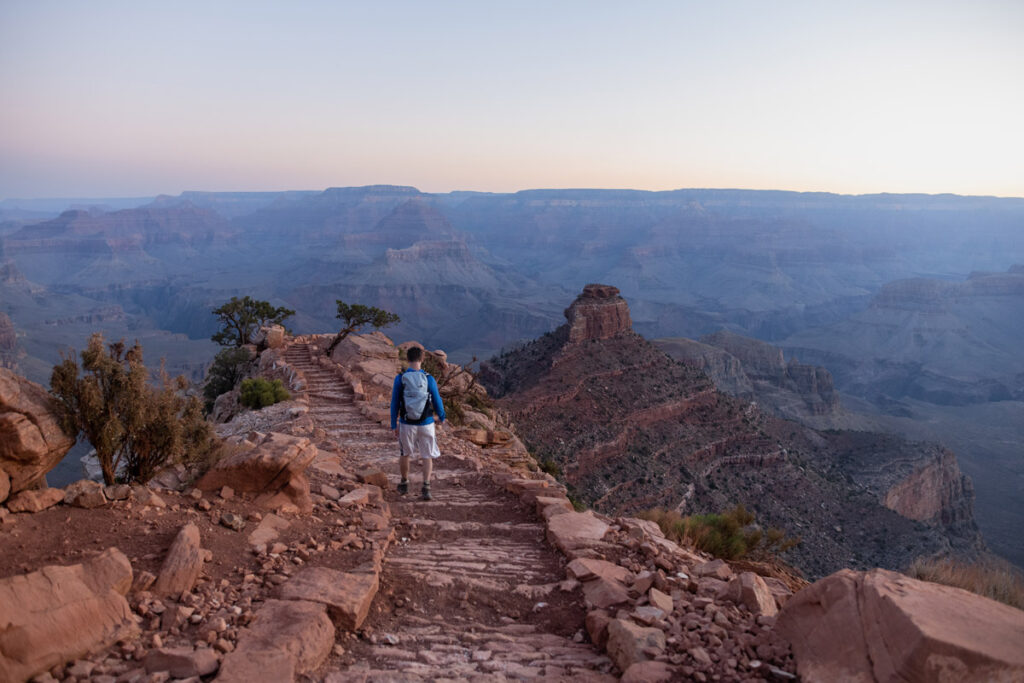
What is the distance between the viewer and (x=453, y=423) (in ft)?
52.8

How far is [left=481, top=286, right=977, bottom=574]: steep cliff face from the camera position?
30344 mm

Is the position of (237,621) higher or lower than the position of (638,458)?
higher

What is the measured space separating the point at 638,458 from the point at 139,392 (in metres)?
30.0

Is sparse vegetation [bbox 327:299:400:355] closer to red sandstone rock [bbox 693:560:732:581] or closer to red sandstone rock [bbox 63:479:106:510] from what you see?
red sandstone rock [bbox 63:479:106:510]

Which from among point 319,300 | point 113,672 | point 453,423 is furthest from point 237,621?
point 319,300

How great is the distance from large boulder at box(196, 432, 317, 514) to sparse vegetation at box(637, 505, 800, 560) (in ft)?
15.8

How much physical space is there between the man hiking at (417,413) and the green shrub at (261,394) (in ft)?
28.6

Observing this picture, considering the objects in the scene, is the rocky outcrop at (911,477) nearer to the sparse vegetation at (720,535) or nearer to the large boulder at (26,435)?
the sparse vegetation at (720,535)

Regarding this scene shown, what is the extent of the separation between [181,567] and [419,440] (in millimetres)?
4095

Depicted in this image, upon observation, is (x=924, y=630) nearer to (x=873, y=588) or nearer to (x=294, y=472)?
(x=873, y=588)

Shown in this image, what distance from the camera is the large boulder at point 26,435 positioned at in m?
5.28

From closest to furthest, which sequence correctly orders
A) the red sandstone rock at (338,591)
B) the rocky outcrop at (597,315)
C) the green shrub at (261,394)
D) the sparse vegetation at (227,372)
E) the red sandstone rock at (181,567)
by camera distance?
the red sandstone rock at (181,567) < the red sandstone rock at (338,591) < the green shrub at (261,394) < the sparse vegetation at (227,372) < the rocky outcrop at (597,315)

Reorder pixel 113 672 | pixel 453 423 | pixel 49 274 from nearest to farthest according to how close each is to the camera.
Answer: pixel 113 672
pixel 453 423
pixel 49 274

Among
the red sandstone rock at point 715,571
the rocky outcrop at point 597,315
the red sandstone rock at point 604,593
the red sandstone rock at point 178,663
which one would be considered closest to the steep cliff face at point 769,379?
the rocky outcrop at point 597,315
